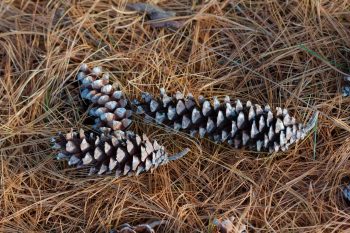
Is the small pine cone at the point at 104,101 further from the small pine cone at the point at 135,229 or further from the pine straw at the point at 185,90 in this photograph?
the small pine cone at the point at 135,229

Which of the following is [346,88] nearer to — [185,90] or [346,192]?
[346,192]

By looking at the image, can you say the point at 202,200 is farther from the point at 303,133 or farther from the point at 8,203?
the point at 8,203

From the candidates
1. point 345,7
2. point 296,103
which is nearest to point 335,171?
point 296,103

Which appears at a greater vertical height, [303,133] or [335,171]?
[303,133]

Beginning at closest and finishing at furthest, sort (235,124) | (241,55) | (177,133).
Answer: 1. (235,124)
2. (177,133)
3. (241,55)

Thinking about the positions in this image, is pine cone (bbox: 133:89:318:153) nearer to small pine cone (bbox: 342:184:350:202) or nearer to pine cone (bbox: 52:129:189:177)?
pine cone (bbox: 52:129:189:177)

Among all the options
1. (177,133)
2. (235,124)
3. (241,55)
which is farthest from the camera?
(241,55)
